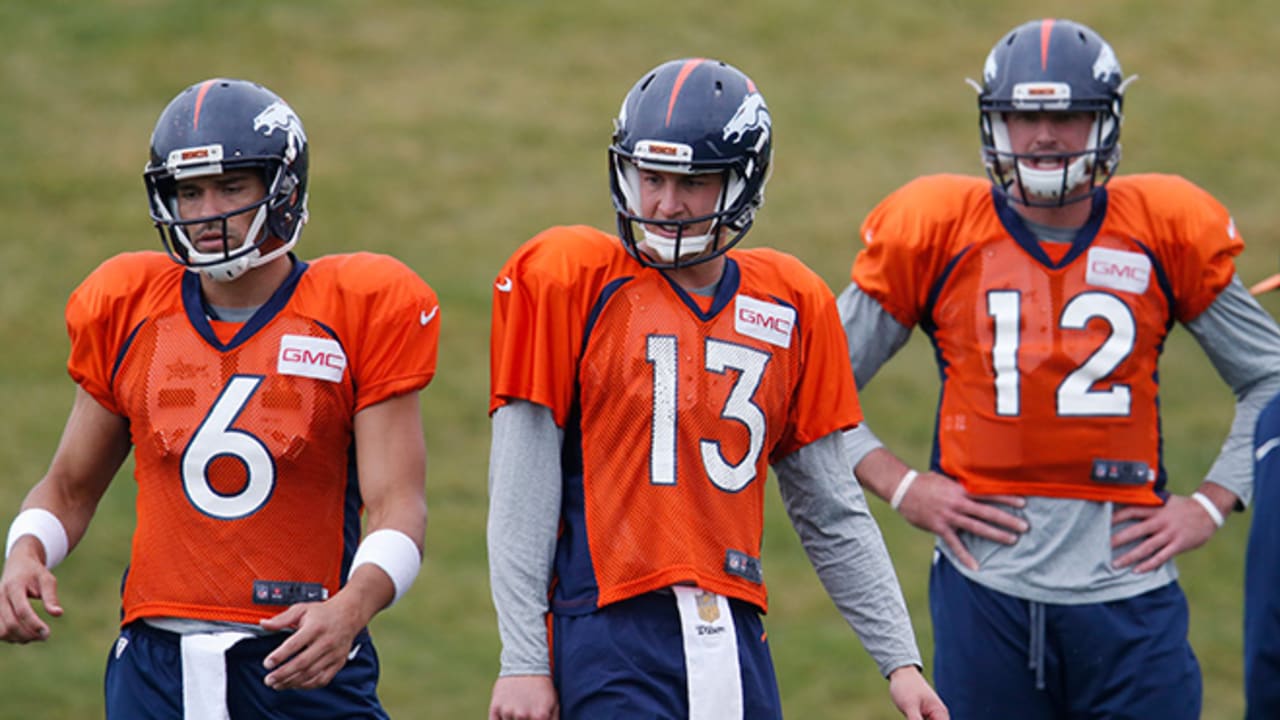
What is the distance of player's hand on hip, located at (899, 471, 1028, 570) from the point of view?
4676 millimetres

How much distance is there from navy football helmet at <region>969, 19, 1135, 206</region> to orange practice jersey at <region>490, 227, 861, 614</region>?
3.59 feet

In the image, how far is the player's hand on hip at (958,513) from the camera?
4.68 m

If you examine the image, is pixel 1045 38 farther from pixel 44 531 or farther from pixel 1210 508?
pixel 44 531

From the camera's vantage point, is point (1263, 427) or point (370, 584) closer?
point (1263, 427)

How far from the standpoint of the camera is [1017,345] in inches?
184

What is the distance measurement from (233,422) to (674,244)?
1.00m

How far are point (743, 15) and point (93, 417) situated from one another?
11.8 metres

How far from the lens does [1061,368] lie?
4.66 metres

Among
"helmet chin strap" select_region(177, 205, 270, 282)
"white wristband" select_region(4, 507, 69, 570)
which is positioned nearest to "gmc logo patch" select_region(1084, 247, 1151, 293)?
"helmet chin strap" select_region(177, 205, 270, 282)

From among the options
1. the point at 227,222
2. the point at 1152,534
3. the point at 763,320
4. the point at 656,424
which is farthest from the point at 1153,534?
the point at 227,222

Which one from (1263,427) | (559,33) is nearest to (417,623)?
(1263,427)

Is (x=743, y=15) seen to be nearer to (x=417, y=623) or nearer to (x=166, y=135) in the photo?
(x=417, y=623)

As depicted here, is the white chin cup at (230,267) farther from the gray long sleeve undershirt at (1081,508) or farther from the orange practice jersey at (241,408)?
the gray long sleeve undershirt at (1081,508)

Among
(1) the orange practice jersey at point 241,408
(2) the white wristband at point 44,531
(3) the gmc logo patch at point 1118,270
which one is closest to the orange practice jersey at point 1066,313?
(3) the gmc logo patch at point 1118,270
